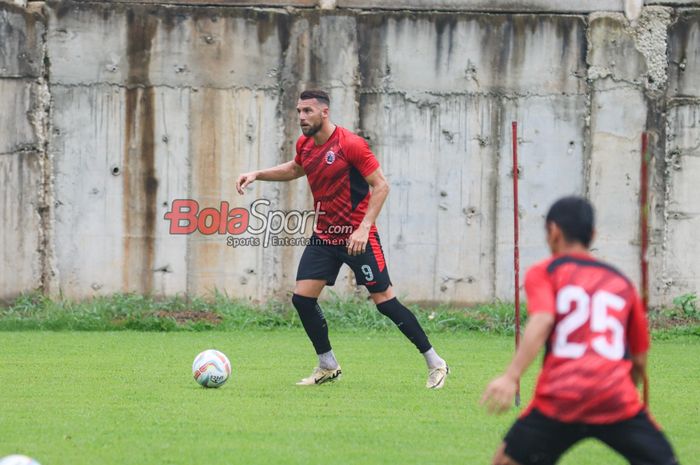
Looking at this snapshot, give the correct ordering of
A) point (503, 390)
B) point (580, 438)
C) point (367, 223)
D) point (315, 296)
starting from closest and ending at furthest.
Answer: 1. point (503, 390)
2. point (580, 438)
3. point (367, 223)
4. point (315, 296)

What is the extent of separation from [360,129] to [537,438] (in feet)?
32.9

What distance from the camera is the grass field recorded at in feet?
21.7

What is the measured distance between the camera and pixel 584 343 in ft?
14.9

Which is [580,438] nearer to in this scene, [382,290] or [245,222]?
[382,290]

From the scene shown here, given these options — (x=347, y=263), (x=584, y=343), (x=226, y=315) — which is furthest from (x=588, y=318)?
(x=226, y=315)

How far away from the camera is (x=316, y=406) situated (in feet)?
27.0

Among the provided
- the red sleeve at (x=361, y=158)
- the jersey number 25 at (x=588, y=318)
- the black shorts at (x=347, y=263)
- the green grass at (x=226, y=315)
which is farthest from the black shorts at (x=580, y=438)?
the green grass at (x=226, y=315)

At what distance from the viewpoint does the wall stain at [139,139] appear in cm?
1427

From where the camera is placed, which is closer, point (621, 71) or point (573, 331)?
point (573, 331)

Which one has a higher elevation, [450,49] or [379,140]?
[450,49]

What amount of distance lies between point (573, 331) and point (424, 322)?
31.1ft

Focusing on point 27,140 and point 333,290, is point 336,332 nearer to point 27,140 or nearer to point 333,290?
point 333,290

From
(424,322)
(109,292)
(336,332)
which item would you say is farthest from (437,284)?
(109,292)

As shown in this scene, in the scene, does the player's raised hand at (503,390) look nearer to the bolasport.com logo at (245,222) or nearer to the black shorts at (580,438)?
the black shorts at (580,438)
